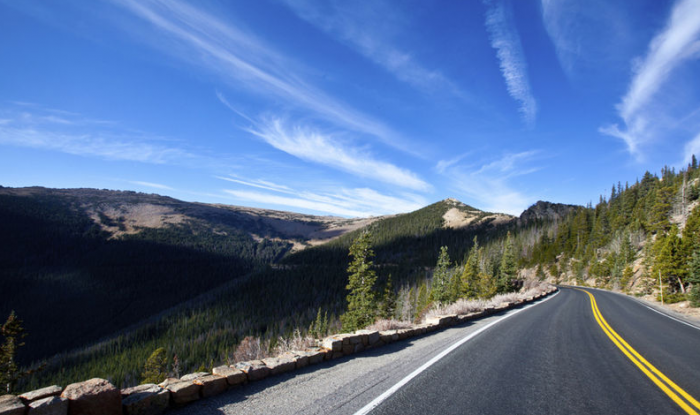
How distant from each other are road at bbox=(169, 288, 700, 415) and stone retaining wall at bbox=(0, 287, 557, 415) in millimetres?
182

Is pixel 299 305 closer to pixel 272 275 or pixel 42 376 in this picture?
pixel 272 275

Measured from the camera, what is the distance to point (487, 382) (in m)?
4.88

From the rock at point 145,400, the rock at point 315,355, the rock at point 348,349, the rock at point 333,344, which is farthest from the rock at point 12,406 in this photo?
the rock at point 348,349

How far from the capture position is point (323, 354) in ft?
20.4

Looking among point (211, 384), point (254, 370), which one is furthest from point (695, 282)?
point (211, 384)

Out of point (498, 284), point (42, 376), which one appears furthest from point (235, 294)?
point (498, 284)

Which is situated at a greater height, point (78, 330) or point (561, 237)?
point (561, 237)

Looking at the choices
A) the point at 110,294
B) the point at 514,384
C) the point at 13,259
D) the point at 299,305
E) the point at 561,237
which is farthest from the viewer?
the point at 13,259

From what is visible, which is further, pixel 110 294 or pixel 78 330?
pixel 110 294

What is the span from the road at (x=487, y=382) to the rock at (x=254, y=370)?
0.41 feet

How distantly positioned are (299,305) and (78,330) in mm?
109951

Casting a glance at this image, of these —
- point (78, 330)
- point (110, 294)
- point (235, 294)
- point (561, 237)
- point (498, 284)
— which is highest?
point (561, 237)

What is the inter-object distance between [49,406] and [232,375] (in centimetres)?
216

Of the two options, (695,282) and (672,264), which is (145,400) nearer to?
(695,282)
